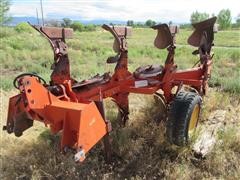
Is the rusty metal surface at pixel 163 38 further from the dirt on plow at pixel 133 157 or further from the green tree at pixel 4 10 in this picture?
the green tree at pixel 4 10

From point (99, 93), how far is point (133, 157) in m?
1.07

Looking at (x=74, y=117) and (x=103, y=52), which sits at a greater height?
(x=74, y=117)

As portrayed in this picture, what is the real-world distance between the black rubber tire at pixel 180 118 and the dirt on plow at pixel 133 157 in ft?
1.33

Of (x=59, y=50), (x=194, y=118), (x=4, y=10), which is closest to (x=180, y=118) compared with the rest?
(x=194, y=118)

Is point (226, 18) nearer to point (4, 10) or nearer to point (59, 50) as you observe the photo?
point (4, 10)

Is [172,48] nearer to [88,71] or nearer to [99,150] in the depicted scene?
[99,150]

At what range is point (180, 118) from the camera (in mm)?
4656

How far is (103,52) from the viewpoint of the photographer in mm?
18266

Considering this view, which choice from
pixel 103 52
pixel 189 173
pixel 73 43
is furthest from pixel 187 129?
pixel 73 43

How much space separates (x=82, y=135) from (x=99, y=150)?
173 cm

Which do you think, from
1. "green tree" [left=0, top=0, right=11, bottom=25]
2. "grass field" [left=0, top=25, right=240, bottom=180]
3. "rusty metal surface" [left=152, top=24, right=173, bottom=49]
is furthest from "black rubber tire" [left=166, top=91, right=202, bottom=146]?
"green tree" [left=0, top=0, right=11, bottom=25]

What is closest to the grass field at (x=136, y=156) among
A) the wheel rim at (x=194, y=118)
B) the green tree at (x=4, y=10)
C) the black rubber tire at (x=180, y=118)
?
the wheel rim at (x=194, y=118)

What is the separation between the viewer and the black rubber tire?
4660mm

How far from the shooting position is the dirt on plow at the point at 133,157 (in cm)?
493
